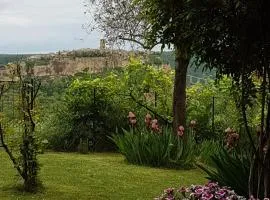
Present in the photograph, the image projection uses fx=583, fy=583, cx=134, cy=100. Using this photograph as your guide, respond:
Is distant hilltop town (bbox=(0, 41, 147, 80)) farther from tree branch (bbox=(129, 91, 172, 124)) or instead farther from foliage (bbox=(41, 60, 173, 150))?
tree branch (bbox=(129, 91, 172, 124))

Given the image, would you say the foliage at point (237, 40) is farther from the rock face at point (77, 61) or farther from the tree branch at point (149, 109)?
the rock face at point (77, 61)

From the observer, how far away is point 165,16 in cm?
528

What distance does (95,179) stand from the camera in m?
9.34

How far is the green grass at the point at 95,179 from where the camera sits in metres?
7.92

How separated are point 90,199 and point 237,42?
11.6 ft

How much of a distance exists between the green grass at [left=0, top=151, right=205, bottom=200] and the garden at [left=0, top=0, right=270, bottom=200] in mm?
18

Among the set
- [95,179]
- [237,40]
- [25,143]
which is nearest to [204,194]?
[237,40]

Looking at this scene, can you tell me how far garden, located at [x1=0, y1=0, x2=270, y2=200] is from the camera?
5078 millimetres

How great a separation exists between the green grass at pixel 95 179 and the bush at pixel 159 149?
0.90 ft

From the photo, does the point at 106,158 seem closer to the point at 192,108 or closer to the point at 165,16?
the point at 192,108

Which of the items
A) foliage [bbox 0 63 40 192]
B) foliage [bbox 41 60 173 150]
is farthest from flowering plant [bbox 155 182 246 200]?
foliage [bbox 41 60 173 150]

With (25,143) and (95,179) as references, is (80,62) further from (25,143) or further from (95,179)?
(25,143)

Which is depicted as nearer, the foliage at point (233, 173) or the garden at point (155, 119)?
the garden at point (155, 119)

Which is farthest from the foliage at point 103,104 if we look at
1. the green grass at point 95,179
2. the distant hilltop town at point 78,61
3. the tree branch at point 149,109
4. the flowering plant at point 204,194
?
the flowering plant at point 204,194
